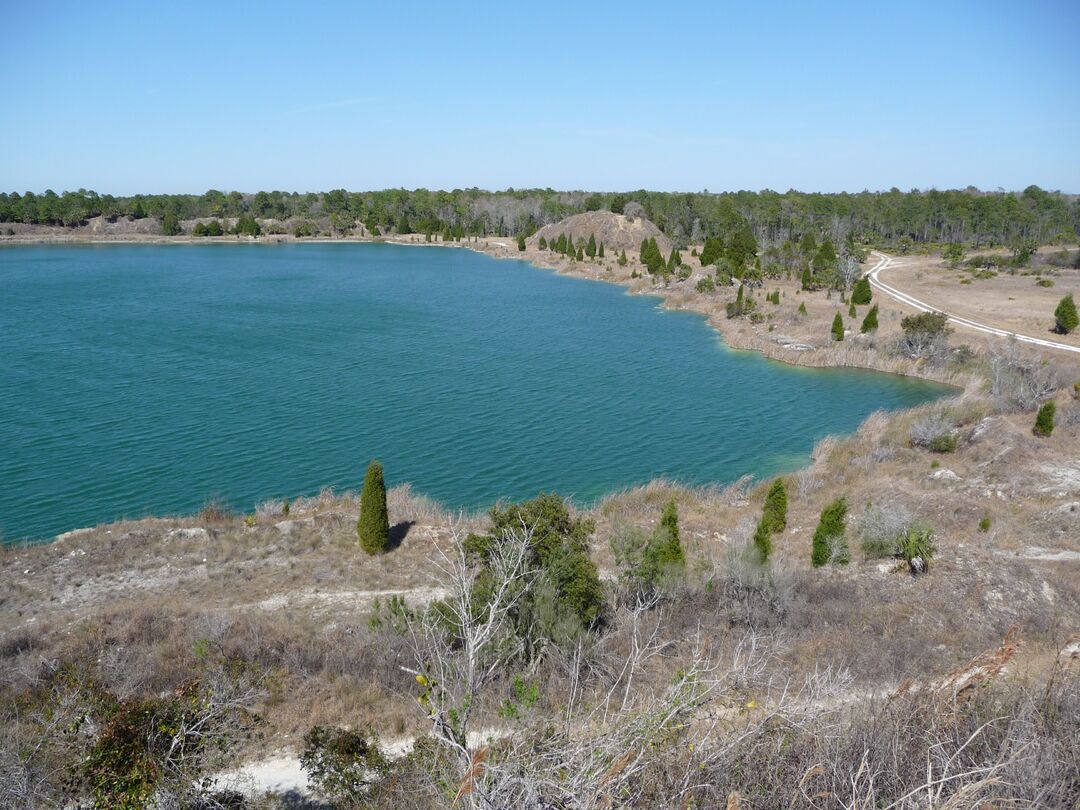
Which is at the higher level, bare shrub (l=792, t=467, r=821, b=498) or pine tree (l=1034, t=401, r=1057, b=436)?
pine tree (l=1034, t=401, r=1057, b=436)

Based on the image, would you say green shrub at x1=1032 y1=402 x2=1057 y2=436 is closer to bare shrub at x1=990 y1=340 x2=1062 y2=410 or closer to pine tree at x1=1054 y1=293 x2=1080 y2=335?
bare shrub at x1=990 y1=340 x2=1062 y2=410

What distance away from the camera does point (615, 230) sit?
307 ft

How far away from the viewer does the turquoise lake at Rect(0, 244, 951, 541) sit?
941 inches

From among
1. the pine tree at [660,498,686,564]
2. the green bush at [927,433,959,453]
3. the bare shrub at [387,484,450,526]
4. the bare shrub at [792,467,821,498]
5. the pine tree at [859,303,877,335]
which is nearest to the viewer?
the pine tree at [660,498,686,564]

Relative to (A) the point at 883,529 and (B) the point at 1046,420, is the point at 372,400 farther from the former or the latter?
(B) the point at 1046,420

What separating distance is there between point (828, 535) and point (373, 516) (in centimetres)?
1070

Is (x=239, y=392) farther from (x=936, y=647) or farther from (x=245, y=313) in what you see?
(x=936, y=647)

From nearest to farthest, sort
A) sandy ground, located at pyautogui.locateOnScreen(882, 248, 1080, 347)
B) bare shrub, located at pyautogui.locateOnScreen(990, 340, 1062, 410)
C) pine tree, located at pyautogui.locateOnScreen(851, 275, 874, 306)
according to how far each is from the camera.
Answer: bare shrub, located at pyautogui.locateOnScreen(990, 340, 1062, 410) < sandy ground, located at pyautogui.locateOnScreen(882, 248, 1080, 347) < pine tree, located at pyautogui.locateOnScreen(851, 275, 874, 306)

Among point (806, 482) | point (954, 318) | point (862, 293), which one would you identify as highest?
point (862, 293)

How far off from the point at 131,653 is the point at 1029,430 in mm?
26701

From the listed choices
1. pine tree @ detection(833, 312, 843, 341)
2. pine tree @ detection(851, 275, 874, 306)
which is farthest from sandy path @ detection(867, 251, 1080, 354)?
pine tree @ detection(833, 312, 843, 341)

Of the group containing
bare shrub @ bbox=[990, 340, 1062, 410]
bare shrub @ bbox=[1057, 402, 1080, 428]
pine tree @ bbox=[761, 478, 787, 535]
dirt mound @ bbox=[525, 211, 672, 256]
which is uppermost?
dirt mound @ bbox=[525, 211, 672, 256]

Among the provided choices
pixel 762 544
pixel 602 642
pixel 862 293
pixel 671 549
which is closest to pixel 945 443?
pixel 762 544

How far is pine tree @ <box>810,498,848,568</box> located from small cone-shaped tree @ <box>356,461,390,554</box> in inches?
402
